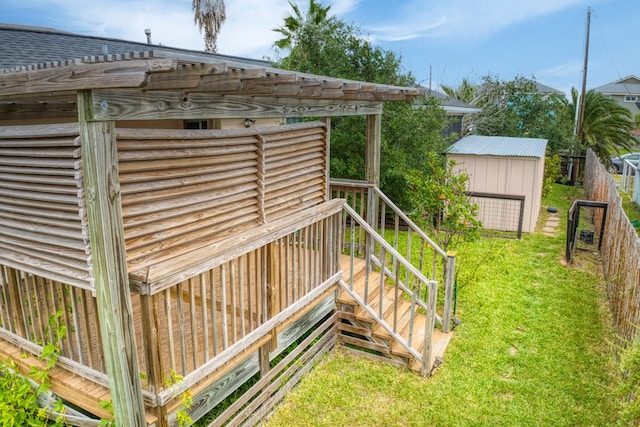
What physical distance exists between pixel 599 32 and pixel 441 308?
18.7 metres

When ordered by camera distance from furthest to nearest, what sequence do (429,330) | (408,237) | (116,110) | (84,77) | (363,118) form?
1. (363,118)
2. (408,237)
3. (429,330)
4. (116,110)
5. (84,77)

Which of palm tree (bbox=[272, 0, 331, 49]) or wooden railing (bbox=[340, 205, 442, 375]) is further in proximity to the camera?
palm tree (bbox=[272, 0, 331, 49])

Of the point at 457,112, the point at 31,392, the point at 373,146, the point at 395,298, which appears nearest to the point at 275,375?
the point at 395,298

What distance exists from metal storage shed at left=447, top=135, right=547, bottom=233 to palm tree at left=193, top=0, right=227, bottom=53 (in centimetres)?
1217

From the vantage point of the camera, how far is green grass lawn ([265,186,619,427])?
4.11 meters

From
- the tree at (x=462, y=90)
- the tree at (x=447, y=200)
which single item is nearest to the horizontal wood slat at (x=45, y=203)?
the tree at (x=447, y=200)

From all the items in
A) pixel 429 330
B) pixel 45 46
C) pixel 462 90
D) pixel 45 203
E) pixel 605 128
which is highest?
pixel 462 90

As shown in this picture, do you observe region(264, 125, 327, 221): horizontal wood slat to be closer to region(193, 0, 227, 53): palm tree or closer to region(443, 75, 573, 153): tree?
region(443, 75, 573, 153): tree

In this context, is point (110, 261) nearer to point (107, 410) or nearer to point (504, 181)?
point (107, 410)

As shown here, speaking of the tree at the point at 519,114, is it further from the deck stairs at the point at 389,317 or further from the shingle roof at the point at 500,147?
the deck stairs at the point at 389,317

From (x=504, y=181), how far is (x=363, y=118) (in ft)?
11.6

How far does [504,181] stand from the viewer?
9.98 meters

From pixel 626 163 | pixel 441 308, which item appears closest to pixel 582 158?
pixel 626 163

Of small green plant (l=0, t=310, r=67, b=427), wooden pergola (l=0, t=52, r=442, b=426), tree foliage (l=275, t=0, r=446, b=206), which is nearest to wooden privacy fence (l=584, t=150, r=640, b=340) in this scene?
wooden pergola (l=0, t=52, r=442, b=426)
